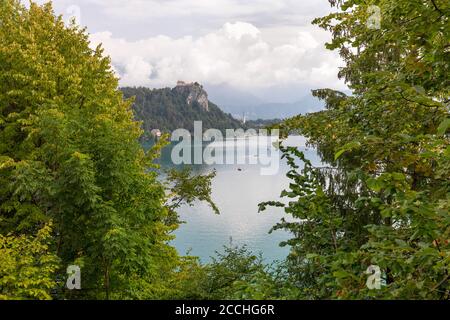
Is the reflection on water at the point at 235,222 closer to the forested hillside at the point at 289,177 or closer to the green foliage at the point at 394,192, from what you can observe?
the forested hillside at the point at 289,177

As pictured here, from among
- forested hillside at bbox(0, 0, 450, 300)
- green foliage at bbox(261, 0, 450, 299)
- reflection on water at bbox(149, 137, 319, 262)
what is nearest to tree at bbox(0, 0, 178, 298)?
forested hillside at bbox(0, 0, 450, 300)

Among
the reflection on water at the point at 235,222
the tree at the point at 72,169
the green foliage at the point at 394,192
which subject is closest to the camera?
the green foliage at the point at 394,192

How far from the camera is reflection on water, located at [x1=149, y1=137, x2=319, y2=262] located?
39.0m

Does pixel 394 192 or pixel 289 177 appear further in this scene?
pixel 289 177

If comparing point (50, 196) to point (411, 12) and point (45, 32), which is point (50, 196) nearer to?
point (45, 32)

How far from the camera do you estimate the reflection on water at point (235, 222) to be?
128 ft

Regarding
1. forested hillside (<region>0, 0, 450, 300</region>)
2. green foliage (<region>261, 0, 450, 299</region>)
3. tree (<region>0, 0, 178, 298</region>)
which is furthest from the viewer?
tree (<region>0, 0, 178, 298</region>)

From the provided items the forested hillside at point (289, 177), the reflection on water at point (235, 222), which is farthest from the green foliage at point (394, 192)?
the reflection on water at point (235, 222)

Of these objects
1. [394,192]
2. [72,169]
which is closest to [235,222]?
[72,169]

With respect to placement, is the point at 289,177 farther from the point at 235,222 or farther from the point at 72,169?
the point at 235,222

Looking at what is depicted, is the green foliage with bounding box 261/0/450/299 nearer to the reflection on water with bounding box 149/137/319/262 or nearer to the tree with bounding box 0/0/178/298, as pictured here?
the tree with bounding box 0/0/178/298

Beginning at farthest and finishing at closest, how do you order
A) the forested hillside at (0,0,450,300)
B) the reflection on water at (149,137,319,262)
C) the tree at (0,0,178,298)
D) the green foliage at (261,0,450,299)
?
the reflection on water at (149,137,319,262) → the tree at (0,0,178,298) → the forested hillside at (0,0,450,300) → the green foliage at (261,0,450,299)

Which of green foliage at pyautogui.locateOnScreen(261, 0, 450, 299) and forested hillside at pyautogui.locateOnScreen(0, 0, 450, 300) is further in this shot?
forested hillside at pyautogui.locateOnScreen(0, 0, 450, 300)

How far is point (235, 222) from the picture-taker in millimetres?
47719
